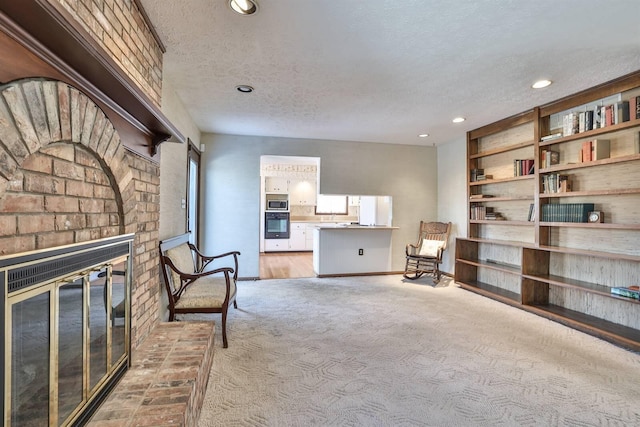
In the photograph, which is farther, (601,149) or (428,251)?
(428,251)

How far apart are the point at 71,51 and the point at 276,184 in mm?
7344

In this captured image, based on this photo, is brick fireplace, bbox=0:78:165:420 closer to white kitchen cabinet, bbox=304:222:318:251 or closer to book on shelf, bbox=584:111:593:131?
book on shelf, bbox=584:111:593:131

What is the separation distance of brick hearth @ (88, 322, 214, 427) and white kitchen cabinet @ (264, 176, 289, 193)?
6.21 meters

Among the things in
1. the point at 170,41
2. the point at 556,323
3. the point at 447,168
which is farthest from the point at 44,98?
the point at 447,168

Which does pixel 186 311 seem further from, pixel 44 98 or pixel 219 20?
pixel 219 20

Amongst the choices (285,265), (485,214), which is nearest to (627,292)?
(485,214)

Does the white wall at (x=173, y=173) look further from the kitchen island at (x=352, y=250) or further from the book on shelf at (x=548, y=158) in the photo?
the book on shelf at (x=548, y=158)

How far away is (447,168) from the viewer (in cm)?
531

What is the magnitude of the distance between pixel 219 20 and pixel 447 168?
443cm

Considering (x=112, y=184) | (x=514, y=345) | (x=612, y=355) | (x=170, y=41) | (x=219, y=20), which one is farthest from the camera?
(x=514, y=345)

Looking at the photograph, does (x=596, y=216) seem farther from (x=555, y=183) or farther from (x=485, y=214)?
(x=485, y=214)

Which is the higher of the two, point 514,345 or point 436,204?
point 436,204

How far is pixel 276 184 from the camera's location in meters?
8.34

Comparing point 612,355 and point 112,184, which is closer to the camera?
point 112,184
